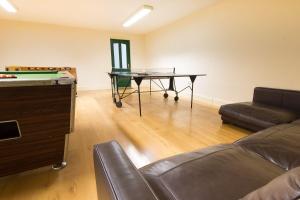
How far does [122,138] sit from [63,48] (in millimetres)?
5447

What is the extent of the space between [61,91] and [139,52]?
22.3ft

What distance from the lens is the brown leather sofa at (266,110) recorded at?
2.25 metres

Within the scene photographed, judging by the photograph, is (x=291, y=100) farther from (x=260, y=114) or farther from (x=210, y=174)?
(x=210, y=174)

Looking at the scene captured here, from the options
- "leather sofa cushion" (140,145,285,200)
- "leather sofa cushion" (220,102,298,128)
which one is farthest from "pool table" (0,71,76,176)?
"leather sofa cushion" (220,102,298,128)

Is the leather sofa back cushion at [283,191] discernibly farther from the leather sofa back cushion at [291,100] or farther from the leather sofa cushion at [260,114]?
the leather sofa back cushion at [291,100]

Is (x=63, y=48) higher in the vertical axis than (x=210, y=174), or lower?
higher

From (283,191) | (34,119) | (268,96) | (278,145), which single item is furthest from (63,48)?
(283,191)

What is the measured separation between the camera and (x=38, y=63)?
6.12m

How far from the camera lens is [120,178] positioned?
0.68 m

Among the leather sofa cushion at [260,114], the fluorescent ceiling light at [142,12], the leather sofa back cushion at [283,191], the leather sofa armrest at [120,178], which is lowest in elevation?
the leather sofa cushion at [260,114]

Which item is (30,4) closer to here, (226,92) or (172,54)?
(172,54)

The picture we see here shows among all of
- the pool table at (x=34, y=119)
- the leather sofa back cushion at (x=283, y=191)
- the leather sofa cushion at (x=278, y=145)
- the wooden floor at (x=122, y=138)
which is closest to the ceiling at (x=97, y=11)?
the wooden floor at (x=122, y=138)

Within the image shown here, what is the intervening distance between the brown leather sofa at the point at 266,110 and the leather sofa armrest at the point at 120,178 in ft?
7.04

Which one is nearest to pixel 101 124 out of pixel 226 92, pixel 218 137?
pixel 218 137
